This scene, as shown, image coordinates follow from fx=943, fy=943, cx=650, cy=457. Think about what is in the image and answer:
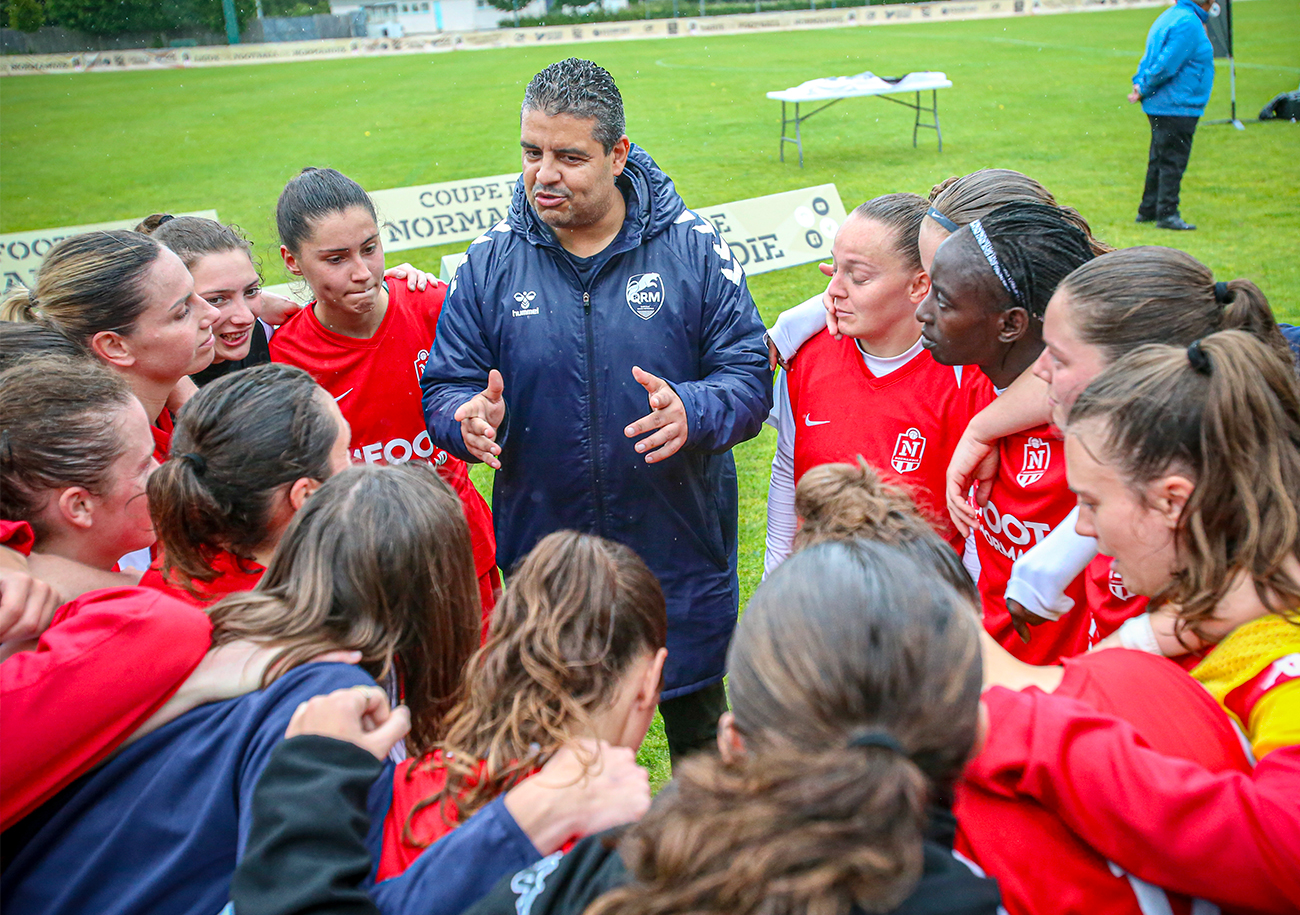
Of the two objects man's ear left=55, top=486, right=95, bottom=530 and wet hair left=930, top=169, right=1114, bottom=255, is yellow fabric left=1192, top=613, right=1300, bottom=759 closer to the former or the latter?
wet hair left=930, top=169, right=1114, bottom=255

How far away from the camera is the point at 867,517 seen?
6.27 ft

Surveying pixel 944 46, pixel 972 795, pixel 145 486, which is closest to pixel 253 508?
pixel 145 486

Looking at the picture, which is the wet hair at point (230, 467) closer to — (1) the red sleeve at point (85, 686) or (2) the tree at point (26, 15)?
(1) the red sleeve at point (85, 686)

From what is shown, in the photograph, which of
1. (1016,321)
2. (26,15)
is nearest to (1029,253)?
(1016,321)

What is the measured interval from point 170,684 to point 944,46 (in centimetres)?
3250

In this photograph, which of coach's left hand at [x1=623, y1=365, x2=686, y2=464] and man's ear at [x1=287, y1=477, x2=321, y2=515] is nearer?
man's ear at [x1=287, y1=477, x2=321, y2=515]

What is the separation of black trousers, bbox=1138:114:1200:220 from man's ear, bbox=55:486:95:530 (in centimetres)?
1128

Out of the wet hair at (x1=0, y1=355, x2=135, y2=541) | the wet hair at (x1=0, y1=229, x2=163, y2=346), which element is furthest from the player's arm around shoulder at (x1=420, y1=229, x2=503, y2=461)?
the wet hair at (x1=0, y1=355, x2=135, y2=541)

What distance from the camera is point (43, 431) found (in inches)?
82.4

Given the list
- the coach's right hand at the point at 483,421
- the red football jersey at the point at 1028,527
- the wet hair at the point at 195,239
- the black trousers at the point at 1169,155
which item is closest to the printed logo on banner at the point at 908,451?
the red football jersey at the point at 1028,527

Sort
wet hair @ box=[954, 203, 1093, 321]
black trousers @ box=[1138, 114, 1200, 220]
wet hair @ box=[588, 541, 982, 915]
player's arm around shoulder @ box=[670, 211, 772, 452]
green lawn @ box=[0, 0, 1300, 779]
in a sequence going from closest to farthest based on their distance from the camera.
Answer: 1. wet hair @ box=[588, 541, 982, 915]
2. wet hair @ box=[954, 203, 1093, 321]
3. player's arm around shoulder @ box=[670, 211, 772, 452]
4. black trousers @ box=[1138, 114, 1200, 220]
5. green lawn @ box=[0, 0, 1300, 779]

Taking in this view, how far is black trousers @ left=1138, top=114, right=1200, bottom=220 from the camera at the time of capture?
10.4 metres

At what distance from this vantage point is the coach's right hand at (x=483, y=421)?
8.73 feet

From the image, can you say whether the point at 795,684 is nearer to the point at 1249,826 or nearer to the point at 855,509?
the point at 1249,826
